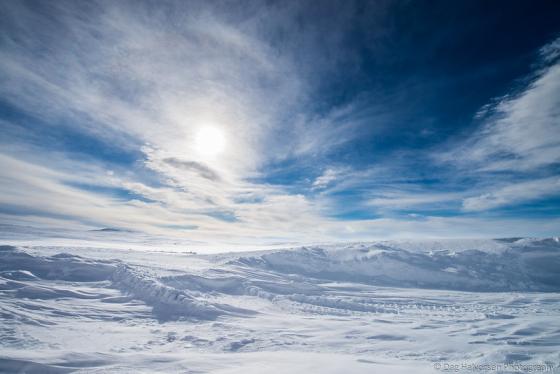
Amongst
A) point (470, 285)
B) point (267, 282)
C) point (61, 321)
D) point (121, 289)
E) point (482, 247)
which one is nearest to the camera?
point (61, 321)

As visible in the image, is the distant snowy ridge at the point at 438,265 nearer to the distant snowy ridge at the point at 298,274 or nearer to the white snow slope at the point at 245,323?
the distant snowy ridge at the point at 298,274

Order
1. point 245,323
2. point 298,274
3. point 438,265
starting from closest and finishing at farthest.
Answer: point 245,323 < point 298,274 < point 438,265

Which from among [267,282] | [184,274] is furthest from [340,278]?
[184,274]

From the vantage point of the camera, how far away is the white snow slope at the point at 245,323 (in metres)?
→ 8.20

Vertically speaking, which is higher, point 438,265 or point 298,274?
point 438,265

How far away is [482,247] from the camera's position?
1730 inches

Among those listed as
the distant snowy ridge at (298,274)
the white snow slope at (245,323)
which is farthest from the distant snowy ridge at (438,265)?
the white snow slope at (245,323)

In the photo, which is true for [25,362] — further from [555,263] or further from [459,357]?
[555,263]

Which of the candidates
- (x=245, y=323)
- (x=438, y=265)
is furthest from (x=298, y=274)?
(x=245, y=323)

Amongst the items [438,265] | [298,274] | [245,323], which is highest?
[438,265]

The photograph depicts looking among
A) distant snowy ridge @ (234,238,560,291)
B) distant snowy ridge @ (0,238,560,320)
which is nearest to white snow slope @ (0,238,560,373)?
distant snowy ridge @ (0,238,560,320)

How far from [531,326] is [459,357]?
31.0ft

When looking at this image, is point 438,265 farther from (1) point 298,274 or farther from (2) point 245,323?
(2) point 245,323

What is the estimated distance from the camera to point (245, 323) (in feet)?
46.8
